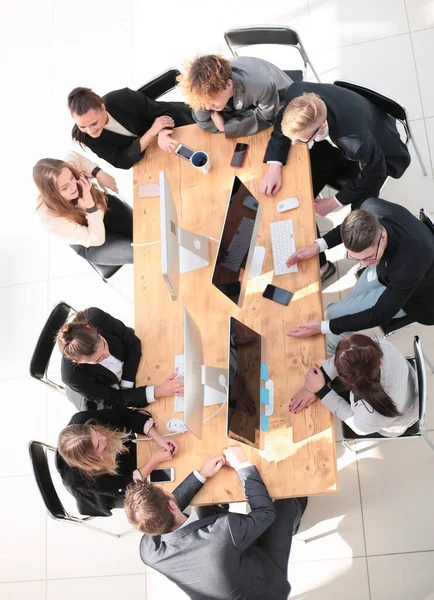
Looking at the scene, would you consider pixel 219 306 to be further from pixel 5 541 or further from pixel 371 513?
pixel 5 541

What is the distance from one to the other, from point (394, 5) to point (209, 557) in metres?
3.80

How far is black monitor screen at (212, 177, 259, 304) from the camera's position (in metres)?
2.53

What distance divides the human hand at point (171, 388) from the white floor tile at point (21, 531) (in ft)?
4.94

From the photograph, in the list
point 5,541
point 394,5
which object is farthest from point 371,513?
point 394,5

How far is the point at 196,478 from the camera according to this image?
2611 millimetres

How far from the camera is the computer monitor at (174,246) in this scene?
8.26ft

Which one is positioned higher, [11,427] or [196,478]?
[196,478]

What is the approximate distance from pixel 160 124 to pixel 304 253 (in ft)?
3.81

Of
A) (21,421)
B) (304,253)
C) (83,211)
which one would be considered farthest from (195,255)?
(21,421)

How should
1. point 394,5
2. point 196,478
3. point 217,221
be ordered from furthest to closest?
point 394,5 < point 217,221 < point 196,478

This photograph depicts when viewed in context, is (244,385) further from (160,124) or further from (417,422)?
(160,124)

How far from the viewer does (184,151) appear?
3211 mm

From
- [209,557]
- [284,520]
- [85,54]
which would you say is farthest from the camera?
[85,54]

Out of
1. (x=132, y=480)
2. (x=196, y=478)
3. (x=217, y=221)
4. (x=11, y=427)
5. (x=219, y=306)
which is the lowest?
(x=11, y=427)
